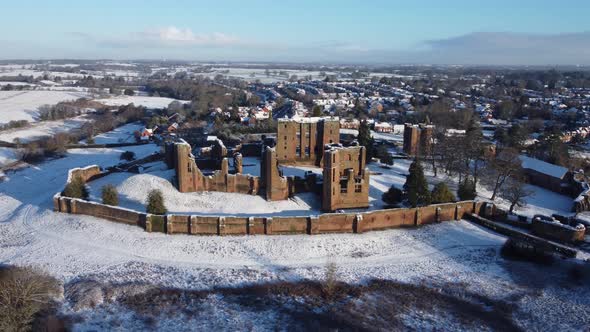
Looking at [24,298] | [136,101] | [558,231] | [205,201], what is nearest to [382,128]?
[205,201]

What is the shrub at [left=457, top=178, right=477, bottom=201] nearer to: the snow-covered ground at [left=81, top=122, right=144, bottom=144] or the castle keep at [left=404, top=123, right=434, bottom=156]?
the castle keep at [left=404, top=123, right=434, bottom=156]

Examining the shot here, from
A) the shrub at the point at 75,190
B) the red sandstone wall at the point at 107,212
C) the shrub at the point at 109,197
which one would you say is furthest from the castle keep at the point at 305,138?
the red sandstone wall at the point at 107,212

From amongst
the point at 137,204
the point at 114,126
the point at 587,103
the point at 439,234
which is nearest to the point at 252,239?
the point at 137,204

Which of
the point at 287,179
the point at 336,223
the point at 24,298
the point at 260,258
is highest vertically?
the point at 287,179

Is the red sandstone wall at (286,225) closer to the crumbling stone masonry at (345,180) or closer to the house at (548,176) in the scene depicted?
the crumbling stone masonry at (345,180)

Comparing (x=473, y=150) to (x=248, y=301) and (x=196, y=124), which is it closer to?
(x=248, y=301)

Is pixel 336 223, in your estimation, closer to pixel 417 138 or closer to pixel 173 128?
pixel 417 138
